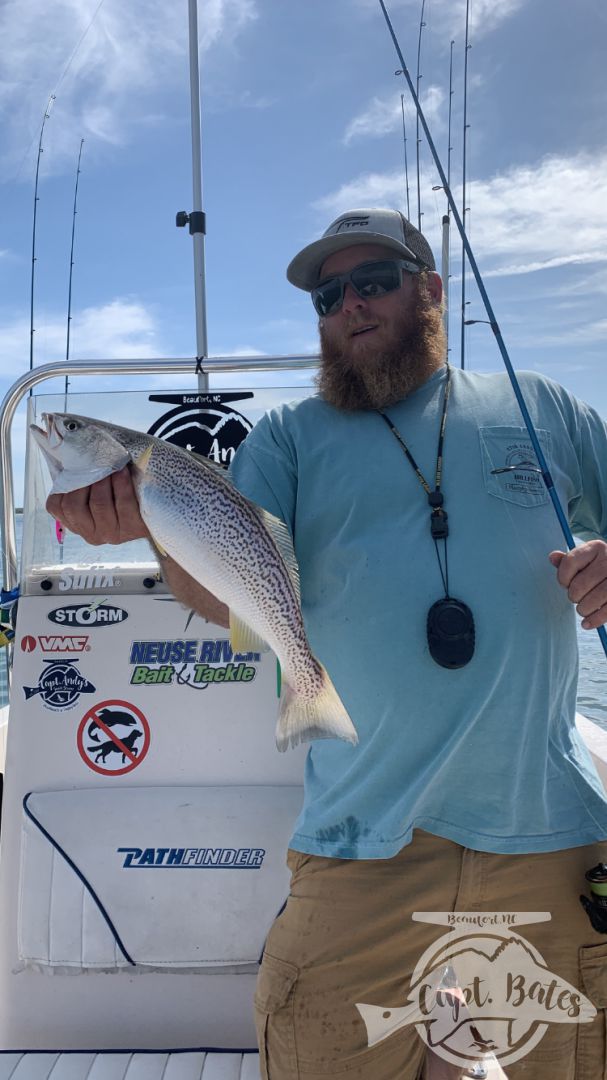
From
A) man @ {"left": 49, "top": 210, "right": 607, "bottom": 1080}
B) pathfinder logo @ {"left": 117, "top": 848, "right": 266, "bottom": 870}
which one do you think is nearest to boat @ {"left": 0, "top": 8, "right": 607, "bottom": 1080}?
pathfinder logo @ {"left": 117, "top": 848, "right": 266, "bottom": 870}

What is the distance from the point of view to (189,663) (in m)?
2.87

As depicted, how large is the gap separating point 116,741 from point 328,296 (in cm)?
189

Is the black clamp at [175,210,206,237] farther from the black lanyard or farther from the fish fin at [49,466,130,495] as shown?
the fish fin at [49,466,130,495]

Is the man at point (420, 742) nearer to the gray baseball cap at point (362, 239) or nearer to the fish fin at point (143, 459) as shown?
the fish fin at point (143, 459)

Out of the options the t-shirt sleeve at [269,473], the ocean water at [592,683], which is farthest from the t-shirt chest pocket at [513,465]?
the ocean water at [592,683]

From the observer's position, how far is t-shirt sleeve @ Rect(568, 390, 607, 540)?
7.57ft

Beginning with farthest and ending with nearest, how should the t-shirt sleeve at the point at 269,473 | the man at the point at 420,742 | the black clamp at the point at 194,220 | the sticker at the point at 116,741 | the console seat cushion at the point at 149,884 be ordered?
the black clamp at the point at 194,220 < the sticker at the point at 116,741 < the console seat cushion at the point at 149,884 < the t-shirt sleeve at the point at 269,473 < the man at the point at 420,742

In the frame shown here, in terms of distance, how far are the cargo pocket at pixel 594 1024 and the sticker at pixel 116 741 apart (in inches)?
66.9

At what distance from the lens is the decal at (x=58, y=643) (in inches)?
113

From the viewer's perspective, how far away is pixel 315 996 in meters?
1.97

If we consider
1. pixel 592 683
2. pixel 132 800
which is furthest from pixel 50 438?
pixel 592 683

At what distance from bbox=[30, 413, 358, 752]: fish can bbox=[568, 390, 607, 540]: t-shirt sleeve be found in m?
1.09

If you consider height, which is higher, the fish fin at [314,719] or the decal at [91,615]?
the decal at [91,615]

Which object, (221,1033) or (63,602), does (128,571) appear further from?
(221,1033)
